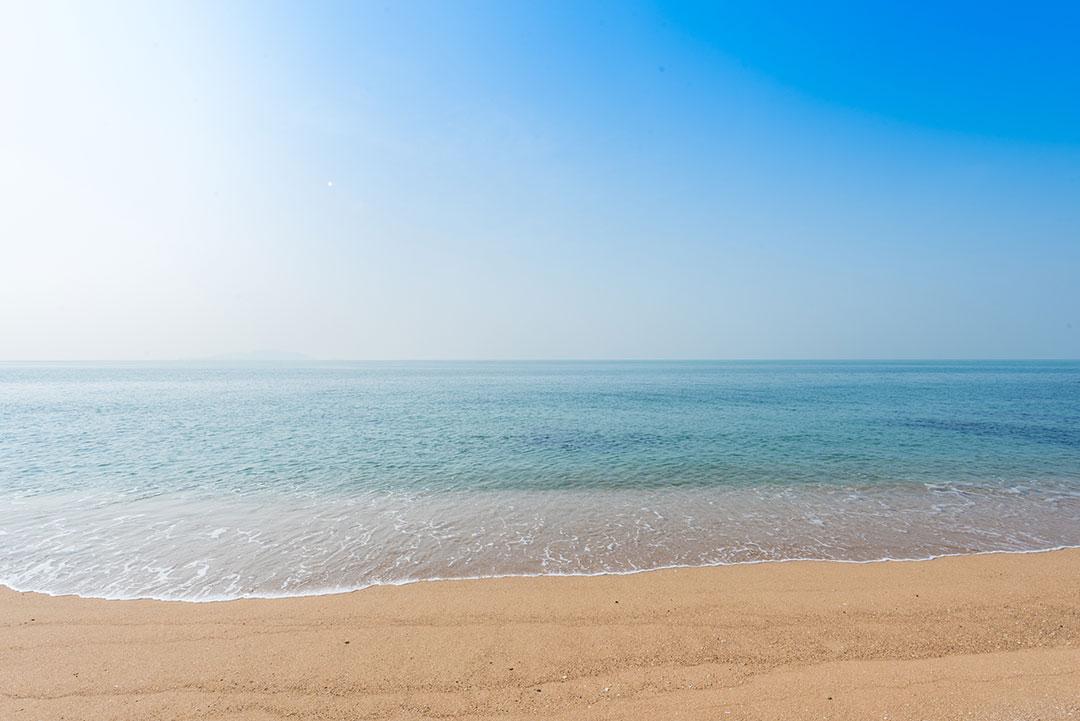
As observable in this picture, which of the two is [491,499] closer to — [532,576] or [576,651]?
[532,576]

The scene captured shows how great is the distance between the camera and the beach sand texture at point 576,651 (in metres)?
6.78

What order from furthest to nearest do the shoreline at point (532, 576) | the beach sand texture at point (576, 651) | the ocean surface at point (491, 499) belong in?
1. the ocean surface at point (491, 499)
2. the shoreline at point (532, 576)
3. the beach sand texture at point (576, 651)

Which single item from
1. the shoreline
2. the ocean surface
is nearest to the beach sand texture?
the shoreline

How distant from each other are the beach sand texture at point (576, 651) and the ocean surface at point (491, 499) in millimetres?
1540

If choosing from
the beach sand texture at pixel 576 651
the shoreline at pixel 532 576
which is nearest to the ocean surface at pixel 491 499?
the shoreline at pixel 532 576

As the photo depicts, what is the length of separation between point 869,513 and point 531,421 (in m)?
28.1

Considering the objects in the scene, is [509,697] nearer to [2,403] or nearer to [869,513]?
[869,513]

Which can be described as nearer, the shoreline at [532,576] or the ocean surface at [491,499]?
the shoreline at [532,576]

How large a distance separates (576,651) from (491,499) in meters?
10.8

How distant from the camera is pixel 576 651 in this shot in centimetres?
816

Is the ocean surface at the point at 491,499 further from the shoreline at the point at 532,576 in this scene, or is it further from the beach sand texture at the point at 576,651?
the beach sand texture at the point at 576,651

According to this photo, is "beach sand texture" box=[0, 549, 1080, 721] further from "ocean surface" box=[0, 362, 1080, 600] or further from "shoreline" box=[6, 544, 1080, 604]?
"ocean surface" box=[0, 362, 1080, 600]

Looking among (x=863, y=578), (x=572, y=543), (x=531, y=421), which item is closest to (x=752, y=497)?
(x=863, y=578)

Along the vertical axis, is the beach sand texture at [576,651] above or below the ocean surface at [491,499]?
above
